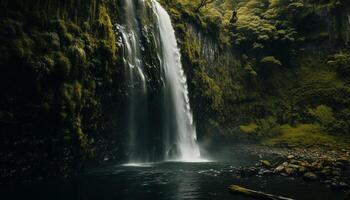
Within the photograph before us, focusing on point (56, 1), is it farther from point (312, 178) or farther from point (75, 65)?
point (312, 178)

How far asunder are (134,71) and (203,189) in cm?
1351

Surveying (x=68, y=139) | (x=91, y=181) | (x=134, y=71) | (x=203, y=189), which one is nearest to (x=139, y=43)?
(x=134, y=71)

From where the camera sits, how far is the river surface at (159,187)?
17.7 meters

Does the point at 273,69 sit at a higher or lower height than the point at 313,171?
higher

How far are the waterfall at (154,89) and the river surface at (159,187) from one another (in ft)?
20.6

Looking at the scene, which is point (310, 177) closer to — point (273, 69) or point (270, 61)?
point (270, 61)

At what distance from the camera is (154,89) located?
32031 millimetres

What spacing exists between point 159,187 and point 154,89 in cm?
1334

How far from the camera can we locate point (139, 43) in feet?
104

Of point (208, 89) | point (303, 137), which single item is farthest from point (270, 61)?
point (303, 137)

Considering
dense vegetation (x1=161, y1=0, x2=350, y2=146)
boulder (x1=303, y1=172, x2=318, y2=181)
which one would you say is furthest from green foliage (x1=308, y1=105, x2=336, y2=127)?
boulder (x1=303, y1=172, x2=318, y2=181)

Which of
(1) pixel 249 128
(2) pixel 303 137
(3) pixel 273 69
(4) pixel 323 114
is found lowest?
(2) pixel 303 137

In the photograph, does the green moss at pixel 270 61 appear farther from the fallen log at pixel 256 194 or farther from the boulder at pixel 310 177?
the fallen log at pixel 256 194

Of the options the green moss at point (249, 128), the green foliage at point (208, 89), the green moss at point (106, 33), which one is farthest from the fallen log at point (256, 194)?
the green moss at point (249, 128)
